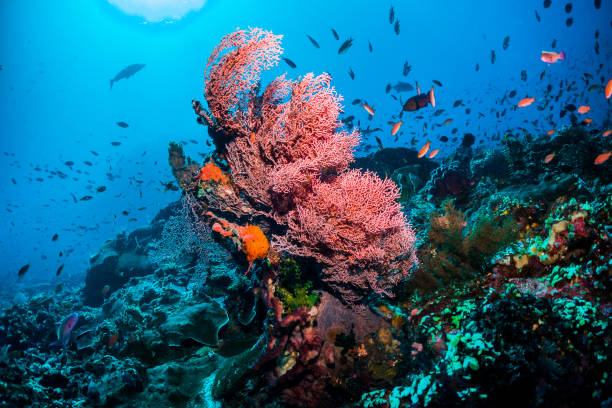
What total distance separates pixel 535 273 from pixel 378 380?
7.31 ft

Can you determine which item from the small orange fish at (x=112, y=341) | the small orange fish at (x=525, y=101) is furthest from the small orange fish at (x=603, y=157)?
the small orange fish at (x=112, y=341)

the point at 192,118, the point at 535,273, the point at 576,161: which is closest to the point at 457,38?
the point at 192,118

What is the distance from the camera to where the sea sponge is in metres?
3.97

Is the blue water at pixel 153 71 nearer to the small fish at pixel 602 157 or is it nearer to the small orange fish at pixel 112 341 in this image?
the small fish at pixel 602 157

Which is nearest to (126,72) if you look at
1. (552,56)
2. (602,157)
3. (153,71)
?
(552,56)

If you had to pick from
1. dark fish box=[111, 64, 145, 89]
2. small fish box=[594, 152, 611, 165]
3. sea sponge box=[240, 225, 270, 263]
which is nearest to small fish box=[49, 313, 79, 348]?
sea sponge box=[240, 225, 270, 263]

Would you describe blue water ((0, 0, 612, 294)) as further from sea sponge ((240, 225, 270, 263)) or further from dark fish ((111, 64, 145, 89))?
sea sponge ((240, 225, 270, 263))

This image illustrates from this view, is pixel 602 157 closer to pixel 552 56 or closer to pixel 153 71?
pixel 552 56

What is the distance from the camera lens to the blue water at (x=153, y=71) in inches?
2356

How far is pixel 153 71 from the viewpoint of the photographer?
9806cm

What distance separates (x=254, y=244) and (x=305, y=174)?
4.36 feet

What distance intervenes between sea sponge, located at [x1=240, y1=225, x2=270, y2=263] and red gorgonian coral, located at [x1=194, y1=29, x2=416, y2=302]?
0.24 metres

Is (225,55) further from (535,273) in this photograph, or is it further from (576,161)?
(576,161)

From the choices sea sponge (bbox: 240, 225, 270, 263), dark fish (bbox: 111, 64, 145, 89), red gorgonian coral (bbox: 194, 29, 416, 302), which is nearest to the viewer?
red gorgonian coral (bbox: 194, 29, 416, 302)
